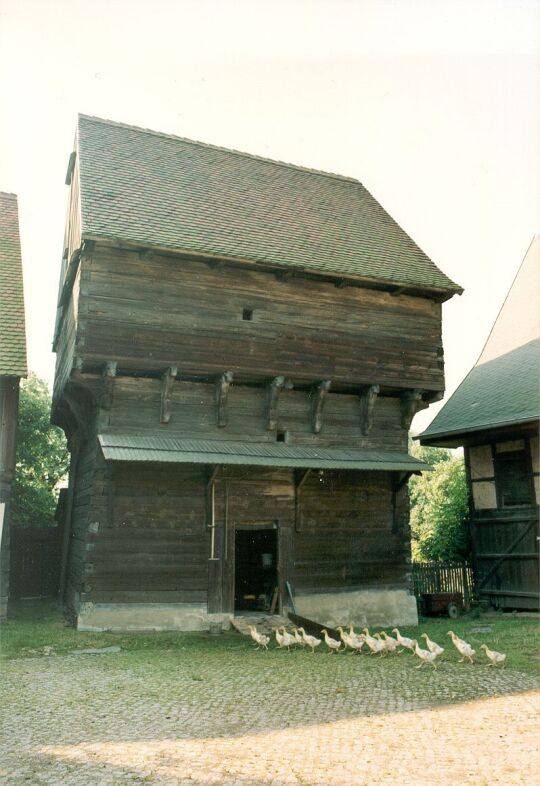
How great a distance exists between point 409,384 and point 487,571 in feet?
21.1

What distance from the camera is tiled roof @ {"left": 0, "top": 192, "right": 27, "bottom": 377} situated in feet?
50.7

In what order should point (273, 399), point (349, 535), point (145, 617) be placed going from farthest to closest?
point (349, 535) < point (273, 399) < point (145, 617)

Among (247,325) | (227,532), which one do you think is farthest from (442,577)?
(247,325)

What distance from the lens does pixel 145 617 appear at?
14.6 metres

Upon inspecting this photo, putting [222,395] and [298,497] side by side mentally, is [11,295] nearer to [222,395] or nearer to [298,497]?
[222,395]

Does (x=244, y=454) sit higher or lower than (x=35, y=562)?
higher

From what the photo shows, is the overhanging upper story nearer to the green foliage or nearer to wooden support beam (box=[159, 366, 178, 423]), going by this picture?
wooden support beam (box=[159, 366, 178, 423])

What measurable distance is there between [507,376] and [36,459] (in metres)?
19.3

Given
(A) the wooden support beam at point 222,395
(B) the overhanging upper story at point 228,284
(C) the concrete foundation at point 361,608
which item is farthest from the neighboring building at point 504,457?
(A) the wooden support beam at point 222,395

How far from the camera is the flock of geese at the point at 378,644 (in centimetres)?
1079

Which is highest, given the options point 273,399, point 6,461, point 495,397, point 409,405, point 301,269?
point 301,269

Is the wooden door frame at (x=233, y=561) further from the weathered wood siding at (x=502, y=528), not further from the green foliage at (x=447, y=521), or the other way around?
the green foliage at (x=447, y=521)

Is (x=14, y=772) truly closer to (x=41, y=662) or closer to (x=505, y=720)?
(x=505, y=720)

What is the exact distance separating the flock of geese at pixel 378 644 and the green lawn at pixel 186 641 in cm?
19
